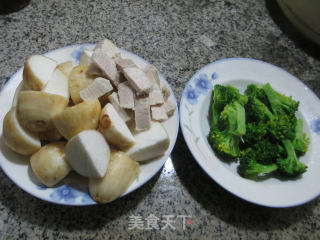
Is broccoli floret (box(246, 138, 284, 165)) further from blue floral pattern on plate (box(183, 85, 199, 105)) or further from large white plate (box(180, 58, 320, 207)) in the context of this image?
blue floral pattern on plate (box(183, 85, 199, 105))

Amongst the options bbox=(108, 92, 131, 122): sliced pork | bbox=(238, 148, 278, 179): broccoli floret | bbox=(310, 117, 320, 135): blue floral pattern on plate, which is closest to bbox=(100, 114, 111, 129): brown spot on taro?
bbox=(108, 92, 131, 122): sliced pork

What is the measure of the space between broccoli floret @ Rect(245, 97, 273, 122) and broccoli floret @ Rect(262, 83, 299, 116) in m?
0.04

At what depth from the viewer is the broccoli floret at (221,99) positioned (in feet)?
3.69

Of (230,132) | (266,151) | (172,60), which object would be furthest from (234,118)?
(172,60)

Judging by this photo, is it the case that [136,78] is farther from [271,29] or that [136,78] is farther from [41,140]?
[271,29]

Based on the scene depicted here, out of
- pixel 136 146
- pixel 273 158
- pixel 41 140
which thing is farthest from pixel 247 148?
pixel 41 140

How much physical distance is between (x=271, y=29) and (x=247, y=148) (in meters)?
0.99

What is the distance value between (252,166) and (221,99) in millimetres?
309

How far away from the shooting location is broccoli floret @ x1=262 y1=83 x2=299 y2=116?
3.75 ft

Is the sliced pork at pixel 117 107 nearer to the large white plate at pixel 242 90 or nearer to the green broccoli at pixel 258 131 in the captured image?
the large white plate at pixel 242 90

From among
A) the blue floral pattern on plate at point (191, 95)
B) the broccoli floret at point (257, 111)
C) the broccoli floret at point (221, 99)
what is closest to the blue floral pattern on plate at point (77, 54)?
the blue floral pattern on plate at point (191, 95)

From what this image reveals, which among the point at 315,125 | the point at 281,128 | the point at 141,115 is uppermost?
the point at 141,115

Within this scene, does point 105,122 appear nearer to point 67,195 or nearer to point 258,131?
point 67,195

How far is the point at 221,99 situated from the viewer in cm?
112
